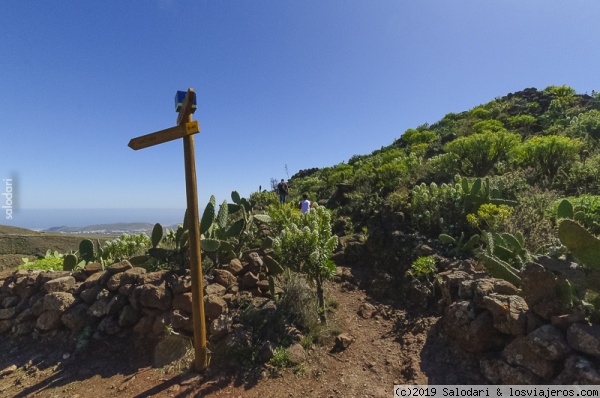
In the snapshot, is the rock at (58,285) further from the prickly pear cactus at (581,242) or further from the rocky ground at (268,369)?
the prickly pear cactus at (581,242)

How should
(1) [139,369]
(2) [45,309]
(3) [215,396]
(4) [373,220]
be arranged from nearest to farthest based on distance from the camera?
(3) [215,396]
(1) [139,369]
(2) [45,309]
(4) [373,220]

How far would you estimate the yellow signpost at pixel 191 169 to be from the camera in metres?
3.13

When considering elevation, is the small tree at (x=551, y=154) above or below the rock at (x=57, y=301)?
above

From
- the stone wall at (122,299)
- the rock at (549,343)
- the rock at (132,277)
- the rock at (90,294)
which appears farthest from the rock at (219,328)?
the rock at (549,343)

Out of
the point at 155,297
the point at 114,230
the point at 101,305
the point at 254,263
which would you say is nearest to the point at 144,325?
the point at 155,297

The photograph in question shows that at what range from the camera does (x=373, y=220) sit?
7.50m

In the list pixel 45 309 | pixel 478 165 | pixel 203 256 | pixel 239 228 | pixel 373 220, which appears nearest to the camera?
pixel 45 309

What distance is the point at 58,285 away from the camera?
4.77 meters

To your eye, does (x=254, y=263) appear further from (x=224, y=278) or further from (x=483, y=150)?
(x=483, y=150)

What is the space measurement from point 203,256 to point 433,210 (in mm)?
4960

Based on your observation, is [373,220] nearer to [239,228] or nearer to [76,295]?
[239,228]

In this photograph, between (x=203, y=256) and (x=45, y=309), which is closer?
(x=45, y=309)

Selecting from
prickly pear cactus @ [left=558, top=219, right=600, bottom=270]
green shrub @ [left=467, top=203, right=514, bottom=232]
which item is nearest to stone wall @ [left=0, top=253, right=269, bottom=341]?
prickly pear cactus @ [left=558, top=219, right=600, bottom=270]

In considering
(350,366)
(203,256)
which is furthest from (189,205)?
(350,366)
